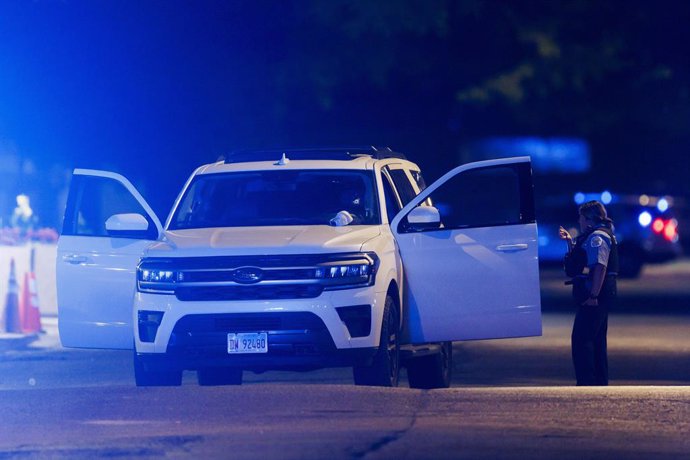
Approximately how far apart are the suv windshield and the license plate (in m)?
1.32

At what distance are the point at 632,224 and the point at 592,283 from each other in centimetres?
1910

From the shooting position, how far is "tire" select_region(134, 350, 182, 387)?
12062 mm

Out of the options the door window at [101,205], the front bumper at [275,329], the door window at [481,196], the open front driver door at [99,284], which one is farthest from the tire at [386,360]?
the door window at [481,196]

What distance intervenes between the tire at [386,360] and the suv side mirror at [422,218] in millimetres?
733

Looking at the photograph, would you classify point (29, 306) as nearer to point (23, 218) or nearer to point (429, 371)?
point (23, 218)

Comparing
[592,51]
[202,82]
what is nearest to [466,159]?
[592,51]

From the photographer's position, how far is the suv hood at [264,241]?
38.0ft

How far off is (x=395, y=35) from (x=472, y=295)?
2065 cm

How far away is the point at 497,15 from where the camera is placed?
3569 centimetres

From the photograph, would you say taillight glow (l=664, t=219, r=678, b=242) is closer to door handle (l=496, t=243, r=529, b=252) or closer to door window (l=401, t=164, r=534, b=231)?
door window (l=401, t=164, r=534, b=231)

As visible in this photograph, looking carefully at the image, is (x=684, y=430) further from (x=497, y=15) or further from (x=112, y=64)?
(x=497, y=15)

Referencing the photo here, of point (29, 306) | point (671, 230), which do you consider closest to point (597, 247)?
point (29, 306)

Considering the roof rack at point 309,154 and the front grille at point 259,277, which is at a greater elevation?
the roof rack at point 309,154

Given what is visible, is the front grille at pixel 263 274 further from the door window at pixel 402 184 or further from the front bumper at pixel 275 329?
the door window at pixel 402 184
